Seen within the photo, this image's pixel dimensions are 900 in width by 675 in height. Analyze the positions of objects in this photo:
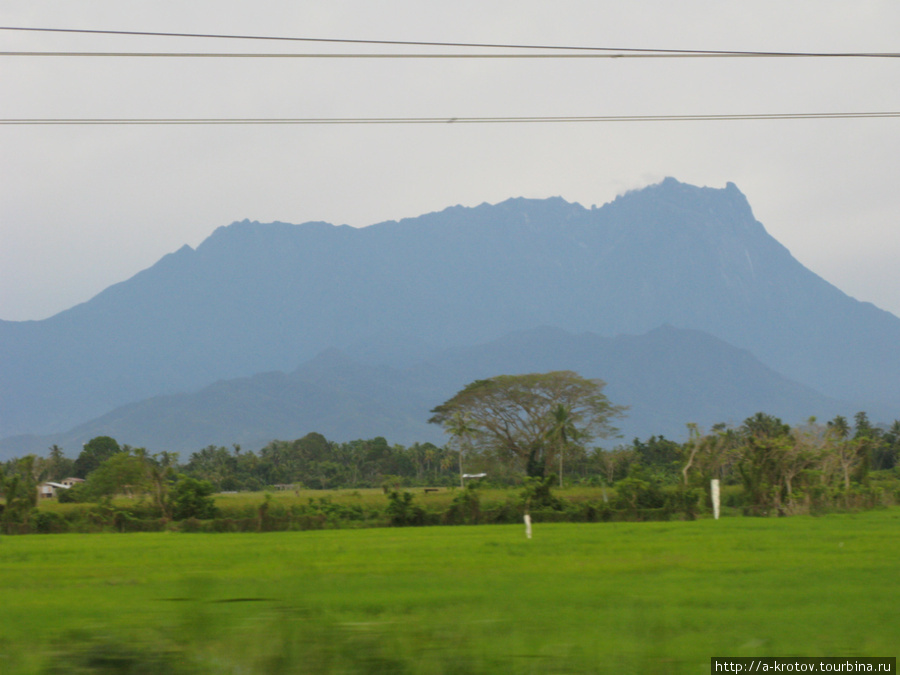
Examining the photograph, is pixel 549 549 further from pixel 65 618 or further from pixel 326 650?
pixel 326 650

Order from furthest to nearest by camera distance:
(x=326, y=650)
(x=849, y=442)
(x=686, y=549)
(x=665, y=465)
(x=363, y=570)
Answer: (x=665, y=465) < (x=849, y=442) < (x=686, y=549) < (x=363, y=570) < (x=326, y=650)

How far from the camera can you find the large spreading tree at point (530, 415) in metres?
53.6

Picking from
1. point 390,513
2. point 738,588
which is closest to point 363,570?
point 738,588

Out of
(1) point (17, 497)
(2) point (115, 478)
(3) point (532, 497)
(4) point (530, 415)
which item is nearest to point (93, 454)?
(2) point (115, 478)

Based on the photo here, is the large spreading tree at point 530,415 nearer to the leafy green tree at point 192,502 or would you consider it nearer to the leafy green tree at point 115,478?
the leafy green tree at point 115,478

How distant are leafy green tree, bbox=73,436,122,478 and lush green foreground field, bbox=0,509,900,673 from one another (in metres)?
50.9

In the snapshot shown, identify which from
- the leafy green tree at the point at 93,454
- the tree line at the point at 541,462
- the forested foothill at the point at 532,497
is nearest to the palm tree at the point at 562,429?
the tree line at the point at 541,462

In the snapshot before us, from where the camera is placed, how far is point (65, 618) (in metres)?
9.01

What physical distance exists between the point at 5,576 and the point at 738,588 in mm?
12804

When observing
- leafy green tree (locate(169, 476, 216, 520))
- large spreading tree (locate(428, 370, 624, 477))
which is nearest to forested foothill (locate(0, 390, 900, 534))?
leafy green tree (locate(169, 476, 216, 520))

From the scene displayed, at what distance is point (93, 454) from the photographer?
68.9 metres

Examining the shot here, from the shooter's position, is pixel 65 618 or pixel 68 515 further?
pixel 68 515

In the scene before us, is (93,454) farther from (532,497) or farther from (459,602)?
(459,602)

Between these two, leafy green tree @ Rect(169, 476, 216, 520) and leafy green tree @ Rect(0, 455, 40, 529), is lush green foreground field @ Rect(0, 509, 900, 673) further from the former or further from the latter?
leafy green tree @ Rect(0, 455, 40, 529)
